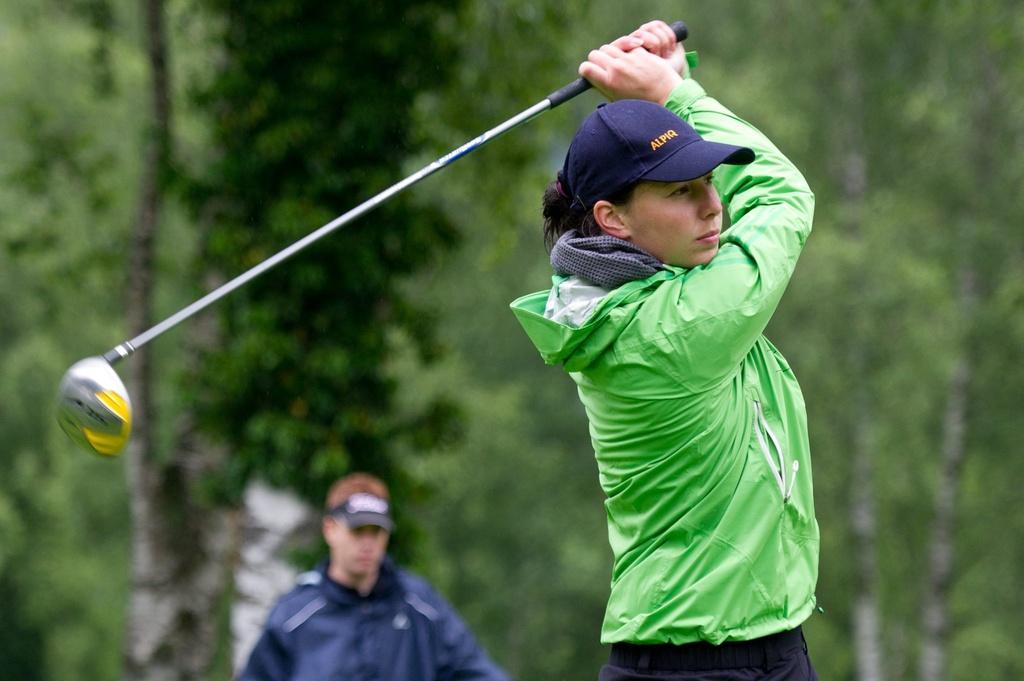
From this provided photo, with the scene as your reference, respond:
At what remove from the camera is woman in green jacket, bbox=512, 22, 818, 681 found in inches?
119

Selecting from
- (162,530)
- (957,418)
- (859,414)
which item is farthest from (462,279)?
(162,530)

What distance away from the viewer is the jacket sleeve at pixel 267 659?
18.9 feet

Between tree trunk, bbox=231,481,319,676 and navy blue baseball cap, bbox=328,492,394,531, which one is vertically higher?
navy blue baseball cap, bbox=328,492,394,531

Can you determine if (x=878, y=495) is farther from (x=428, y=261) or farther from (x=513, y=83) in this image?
(x=428, y=261)

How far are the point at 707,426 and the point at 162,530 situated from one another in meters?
7.48

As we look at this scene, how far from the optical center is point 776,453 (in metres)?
3.15

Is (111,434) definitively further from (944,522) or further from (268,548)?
(944,522)

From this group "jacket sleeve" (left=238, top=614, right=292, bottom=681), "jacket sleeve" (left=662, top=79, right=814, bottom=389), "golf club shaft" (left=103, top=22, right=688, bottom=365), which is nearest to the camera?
"jacket sleeve" (left=662, top=79, right=814, bottom=389)

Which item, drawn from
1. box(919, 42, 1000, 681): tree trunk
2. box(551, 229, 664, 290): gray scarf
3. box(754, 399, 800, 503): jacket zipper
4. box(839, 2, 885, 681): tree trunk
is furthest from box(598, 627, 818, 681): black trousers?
box(839, 2, 885, 681): tree trunk

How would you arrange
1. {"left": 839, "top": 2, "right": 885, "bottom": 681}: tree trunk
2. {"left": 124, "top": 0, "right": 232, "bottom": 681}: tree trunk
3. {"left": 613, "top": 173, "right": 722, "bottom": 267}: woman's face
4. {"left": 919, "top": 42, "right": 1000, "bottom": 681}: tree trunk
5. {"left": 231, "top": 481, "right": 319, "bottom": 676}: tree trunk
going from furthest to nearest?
{"left": 839, "top": 2, "right": 885, "bottom": 681}: tree trunk, {"left": 919, "top": 42, "right": 1000, "bottom": 681}: tree trunk, {"left": 124, "top": 0, "right": 232, "bottom": 681}: tree trunk, {"left": 231, "top": 481, "right": 319, "bottom": 676}: tree trunk, {"left": 613, "top": 173, "right": 722, "bottom": 267}: woman's face

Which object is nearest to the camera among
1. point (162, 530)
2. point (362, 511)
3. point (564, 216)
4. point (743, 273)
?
point (743, 273)

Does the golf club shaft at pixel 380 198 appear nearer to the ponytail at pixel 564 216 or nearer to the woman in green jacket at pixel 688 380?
the ponytail at pixel 564 216

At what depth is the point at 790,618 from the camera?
10.3 ft

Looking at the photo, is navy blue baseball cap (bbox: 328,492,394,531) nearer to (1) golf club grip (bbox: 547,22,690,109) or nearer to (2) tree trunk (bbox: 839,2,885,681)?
(1) golf club grip (bbox: 547,22,690,109)
